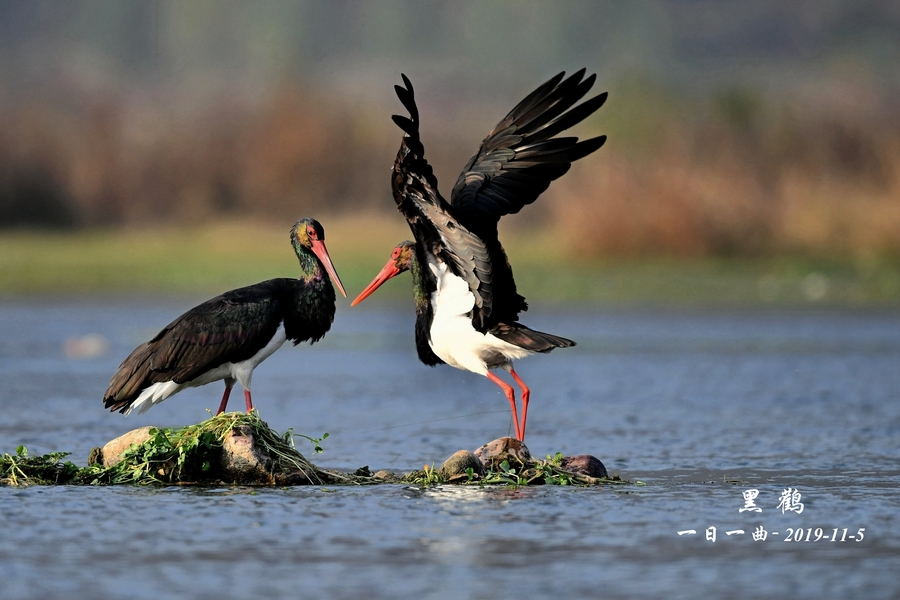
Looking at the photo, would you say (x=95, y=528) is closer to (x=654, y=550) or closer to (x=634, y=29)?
(x=654, y=550)

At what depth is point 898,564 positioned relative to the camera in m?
6.92

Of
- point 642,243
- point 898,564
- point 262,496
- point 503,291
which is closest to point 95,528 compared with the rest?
point 262,496

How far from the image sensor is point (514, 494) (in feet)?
29.1

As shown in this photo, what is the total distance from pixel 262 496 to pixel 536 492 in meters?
1.54

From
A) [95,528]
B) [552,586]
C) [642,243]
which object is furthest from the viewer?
[642,243]

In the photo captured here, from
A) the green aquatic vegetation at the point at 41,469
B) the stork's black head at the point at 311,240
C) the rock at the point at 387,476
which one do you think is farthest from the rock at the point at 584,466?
the green aquatic vegetation at the point at 41,469

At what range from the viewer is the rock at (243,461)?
9250 millimetres

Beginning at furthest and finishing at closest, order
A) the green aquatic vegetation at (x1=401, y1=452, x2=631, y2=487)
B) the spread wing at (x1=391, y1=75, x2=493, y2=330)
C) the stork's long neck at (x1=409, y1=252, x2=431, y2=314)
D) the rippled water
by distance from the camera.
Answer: the stork's long neck at (x1=409, y1=252, x2=431, y2=314), the green aquatic vegetation at (x1=401, y1=452, x2=631, y2=487), the spread wing at (x1=391, y1=75, x2=493, y2=330), the rippled water

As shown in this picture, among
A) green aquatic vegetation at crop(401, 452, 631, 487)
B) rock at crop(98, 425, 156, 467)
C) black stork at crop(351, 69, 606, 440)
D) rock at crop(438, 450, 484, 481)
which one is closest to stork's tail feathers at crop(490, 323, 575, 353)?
black stork at crop(351, 69, 606, 440)

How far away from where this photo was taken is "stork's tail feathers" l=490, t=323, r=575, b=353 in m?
9.41

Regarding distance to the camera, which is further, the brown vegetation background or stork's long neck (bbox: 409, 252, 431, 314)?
the brown vegetation background

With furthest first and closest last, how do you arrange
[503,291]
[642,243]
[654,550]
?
[642,243]
[503,291]
[654,550]

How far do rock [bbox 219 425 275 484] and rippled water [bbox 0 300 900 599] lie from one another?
0.89 ft

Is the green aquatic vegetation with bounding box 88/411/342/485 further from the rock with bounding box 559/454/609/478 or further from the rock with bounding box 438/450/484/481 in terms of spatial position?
the rock with bounding box 559/454/609/478
